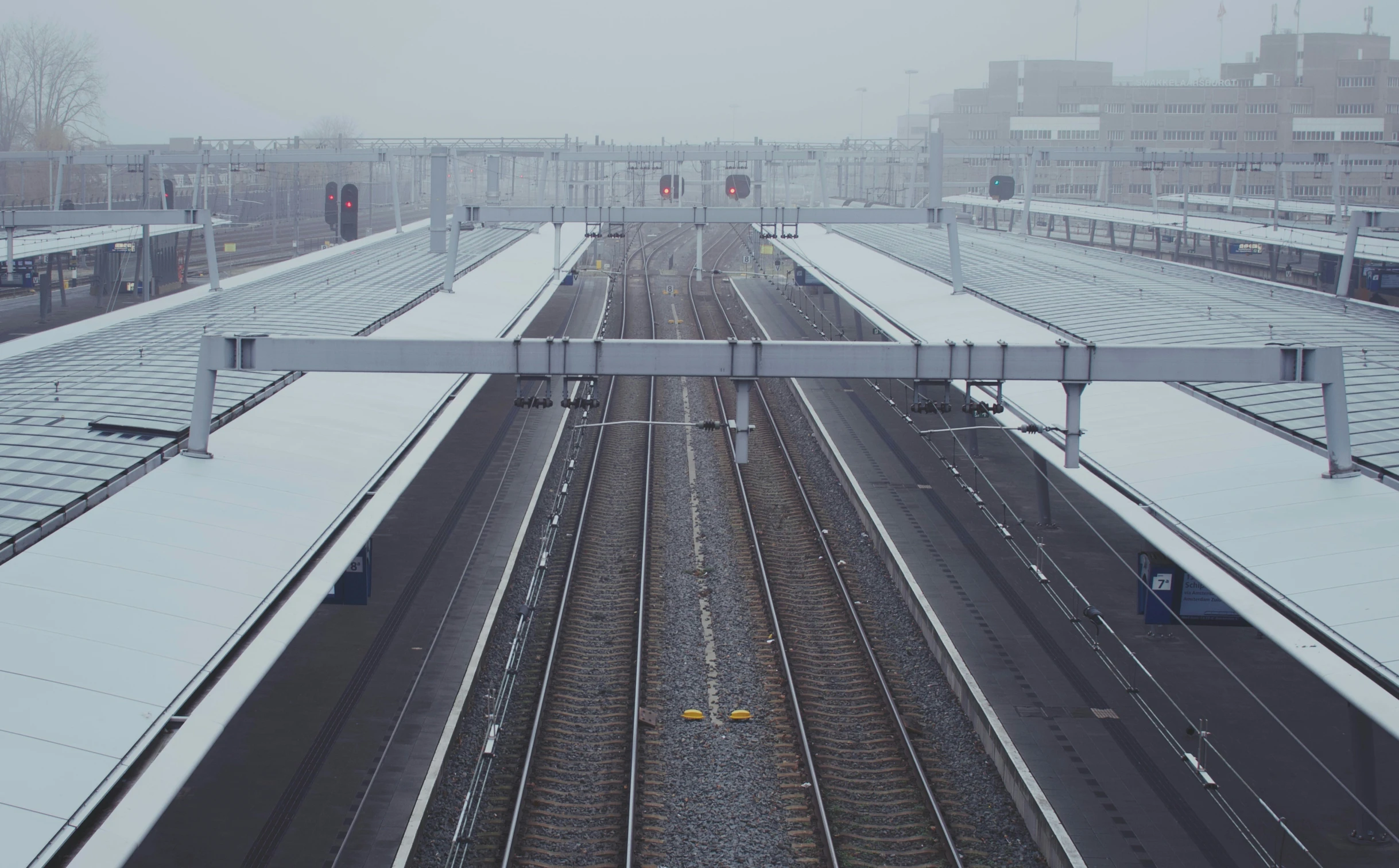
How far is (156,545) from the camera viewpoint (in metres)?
10.3

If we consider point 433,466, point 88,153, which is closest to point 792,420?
point 433,466

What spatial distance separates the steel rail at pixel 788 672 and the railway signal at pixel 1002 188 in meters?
40.5

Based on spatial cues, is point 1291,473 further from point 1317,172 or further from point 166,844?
point 1317,172

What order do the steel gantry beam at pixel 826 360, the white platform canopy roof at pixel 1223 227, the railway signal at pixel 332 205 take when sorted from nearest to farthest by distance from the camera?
the steel gantry beam at pixel 826 360, the white platform canopy roof at pixel 1223 227, the railway signal at pixel 332 205

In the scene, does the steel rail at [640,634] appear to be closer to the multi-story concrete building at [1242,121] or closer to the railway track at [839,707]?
the railway track at [839,707]

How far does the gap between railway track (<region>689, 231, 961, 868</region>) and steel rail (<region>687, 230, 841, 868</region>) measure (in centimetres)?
2

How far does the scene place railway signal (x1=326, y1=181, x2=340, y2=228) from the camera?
44688 millimetres

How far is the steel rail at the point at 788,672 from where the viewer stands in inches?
395

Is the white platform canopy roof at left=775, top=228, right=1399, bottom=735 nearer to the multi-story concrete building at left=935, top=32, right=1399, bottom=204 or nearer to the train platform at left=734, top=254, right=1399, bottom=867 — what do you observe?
the train platform at left=734, top=254, right=1399, bottom=867

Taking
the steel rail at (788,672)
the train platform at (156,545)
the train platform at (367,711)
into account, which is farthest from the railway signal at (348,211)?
the train platform at (367,711)

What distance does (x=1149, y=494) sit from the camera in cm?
1314

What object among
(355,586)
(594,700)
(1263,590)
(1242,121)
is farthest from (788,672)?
(1242,121)

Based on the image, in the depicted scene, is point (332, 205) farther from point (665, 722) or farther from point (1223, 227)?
point (665, 722)

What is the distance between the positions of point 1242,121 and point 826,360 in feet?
298
